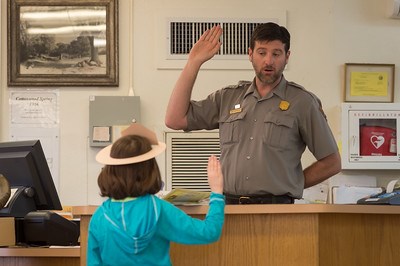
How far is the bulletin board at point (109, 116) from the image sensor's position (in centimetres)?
453

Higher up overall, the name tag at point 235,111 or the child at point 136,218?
the name tag at point 235,111

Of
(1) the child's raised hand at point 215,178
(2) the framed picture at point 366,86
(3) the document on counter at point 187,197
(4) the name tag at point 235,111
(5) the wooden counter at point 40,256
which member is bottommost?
(5) the wooden counter at point 40,256

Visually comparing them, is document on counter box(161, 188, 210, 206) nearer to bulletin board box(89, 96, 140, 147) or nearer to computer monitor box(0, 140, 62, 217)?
computer monitor box(0, 140, 62, 217)

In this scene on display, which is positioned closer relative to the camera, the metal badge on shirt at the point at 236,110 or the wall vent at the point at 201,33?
the metal badge on shirt at the point at 236,110

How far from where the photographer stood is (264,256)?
2412 mm

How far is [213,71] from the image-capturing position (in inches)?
183

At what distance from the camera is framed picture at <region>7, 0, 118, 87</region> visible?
4.58 metres

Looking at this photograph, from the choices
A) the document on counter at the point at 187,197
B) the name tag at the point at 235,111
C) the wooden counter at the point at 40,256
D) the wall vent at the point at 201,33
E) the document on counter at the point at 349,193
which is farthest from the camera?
the wall vent at the point at 201,33

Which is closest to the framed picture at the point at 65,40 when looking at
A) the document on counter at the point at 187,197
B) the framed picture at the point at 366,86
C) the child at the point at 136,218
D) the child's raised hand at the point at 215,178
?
the framed picture at the point at 366,86

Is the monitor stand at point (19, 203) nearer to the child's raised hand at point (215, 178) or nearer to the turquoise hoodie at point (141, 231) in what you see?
the turquoise hoodie at point (141, 231)

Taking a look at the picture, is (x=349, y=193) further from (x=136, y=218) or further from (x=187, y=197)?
(x=136, y=218)

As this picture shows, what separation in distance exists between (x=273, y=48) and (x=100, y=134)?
192 centimetres

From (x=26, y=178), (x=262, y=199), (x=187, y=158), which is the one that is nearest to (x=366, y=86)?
(x=187, y=158)

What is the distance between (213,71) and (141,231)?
8.88ft
